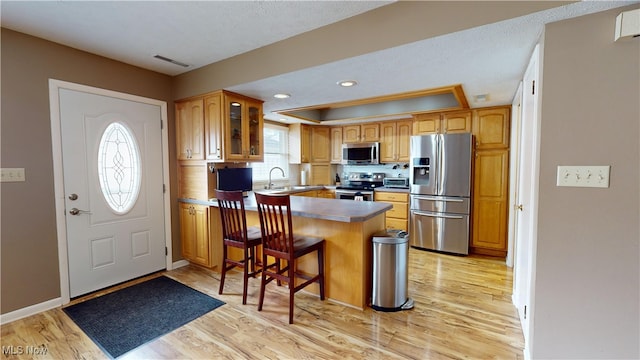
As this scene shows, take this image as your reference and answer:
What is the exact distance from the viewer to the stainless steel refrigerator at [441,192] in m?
3.89

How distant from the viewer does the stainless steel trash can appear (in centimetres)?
244

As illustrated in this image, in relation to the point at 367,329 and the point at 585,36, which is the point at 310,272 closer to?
the point at 367,329

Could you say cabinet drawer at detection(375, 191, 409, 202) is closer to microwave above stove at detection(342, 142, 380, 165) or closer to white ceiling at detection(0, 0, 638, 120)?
microwave above stove at detection(342, 142, 380, 165)

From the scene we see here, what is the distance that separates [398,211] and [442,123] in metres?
1.51

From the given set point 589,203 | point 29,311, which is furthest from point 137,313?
point 589,203

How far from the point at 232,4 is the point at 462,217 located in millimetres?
3723

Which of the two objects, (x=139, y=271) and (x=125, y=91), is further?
(x=139, y=271)

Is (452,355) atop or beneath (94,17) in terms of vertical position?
beneath

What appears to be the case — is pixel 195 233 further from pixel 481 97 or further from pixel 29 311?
pixel 481 97

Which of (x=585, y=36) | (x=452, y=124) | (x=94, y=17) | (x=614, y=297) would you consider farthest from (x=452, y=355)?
(x=94, y=17)

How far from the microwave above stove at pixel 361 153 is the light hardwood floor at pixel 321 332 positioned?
2762mm

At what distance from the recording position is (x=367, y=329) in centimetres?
219

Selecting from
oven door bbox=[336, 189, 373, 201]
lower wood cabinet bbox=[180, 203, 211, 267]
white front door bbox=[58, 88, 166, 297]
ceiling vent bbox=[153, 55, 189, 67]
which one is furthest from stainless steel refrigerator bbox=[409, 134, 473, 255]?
white front door bbox=[58, 88, 166, 297]

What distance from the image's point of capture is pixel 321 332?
216 centimetres
